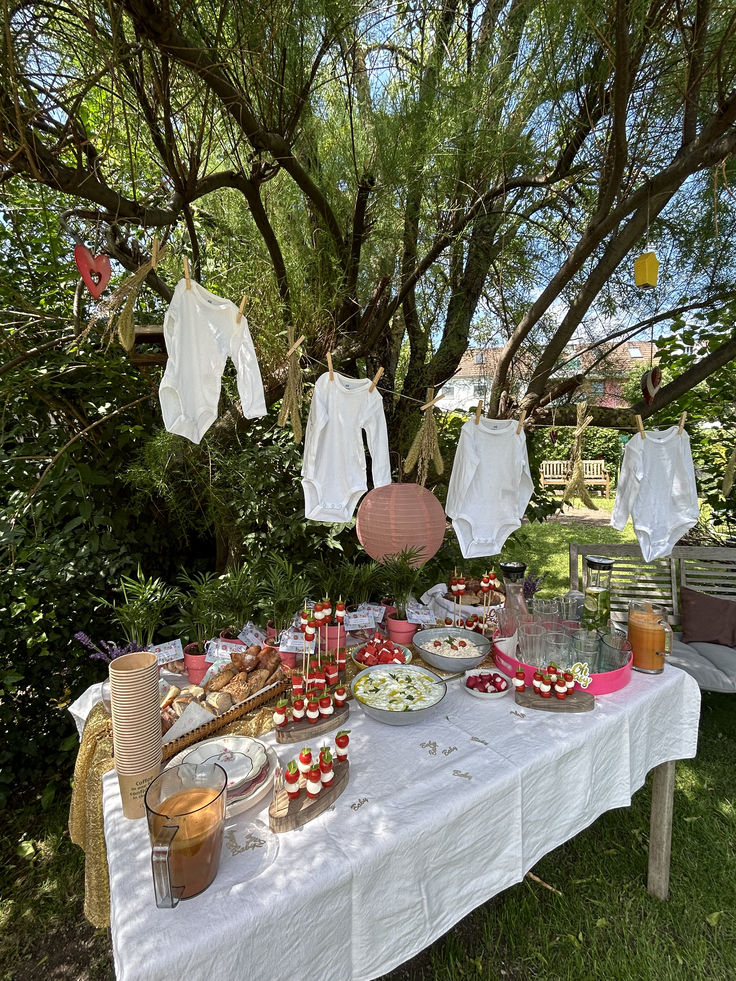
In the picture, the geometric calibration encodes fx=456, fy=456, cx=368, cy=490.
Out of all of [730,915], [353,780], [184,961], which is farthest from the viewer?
[730,915]

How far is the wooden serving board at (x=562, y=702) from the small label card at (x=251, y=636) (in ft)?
3.28

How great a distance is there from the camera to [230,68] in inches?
65.9

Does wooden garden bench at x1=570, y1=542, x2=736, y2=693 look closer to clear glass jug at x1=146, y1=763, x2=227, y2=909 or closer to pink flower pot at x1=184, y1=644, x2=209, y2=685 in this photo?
pink flower pot at x1=184, y1=644, x2=209, y2=685

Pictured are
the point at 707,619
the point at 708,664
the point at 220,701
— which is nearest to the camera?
the point at 220,701

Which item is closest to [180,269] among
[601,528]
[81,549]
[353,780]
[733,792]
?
[81,549]

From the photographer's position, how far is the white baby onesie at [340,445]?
6.17ft

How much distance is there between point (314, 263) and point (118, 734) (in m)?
2.34

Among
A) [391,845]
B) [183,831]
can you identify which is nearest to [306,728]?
[391,845]

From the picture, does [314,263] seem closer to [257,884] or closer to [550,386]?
[550,386]

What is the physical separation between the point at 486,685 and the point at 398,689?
12.7 inches

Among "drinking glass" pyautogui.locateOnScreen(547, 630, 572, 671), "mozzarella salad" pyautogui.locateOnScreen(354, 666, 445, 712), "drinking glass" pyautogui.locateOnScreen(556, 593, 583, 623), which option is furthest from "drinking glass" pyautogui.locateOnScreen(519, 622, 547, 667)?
"mozzarella salad" pyautogui.locateOnScreen(354, 666, 445, 712)

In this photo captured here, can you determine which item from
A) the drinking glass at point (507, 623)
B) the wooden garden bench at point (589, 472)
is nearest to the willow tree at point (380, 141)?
the drinking glass at point (507, 623)

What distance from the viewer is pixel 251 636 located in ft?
6.05

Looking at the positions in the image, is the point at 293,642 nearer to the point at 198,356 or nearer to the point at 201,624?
the point at 201,624
